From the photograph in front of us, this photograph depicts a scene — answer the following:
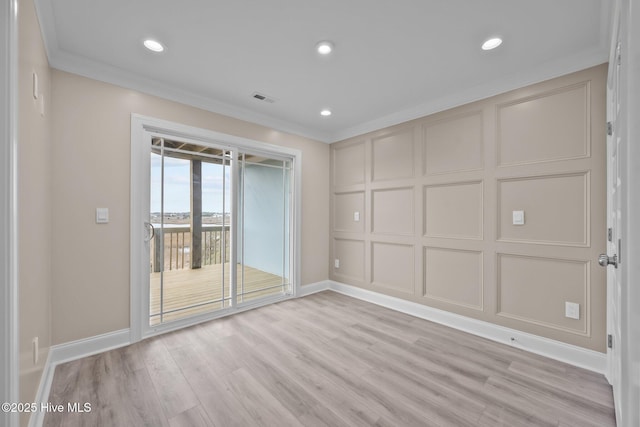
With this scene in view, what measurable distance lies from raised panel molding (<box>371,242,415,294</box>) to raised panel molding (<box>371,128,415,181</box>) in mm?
959

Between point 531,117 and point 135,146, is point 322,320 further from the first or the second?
point 531,117

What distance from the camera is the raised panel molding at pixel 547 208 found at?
229 centimetres

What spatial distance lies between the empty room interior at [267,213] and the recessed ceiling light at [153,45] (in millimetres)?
25

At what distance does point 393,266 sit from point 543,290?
5.21ft

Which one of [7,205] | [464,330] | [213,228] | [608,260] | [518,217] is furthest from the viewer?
[213,228]

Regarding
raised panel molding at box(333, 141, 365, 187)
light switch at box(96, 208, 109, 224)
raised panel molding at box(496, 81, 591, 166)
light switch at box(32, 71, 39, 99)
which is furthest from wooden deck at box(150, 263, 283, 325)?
raised panel molding at box(496, 81, 591, 166)

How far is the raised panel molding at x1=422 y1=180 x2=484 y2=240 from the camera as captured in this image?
2896 millimetres

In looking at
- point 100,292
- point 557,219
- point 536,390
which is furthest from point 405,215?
point 100,292

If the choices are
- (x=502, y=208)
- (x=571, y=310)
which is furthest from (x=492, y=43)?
(x=571, y=310)

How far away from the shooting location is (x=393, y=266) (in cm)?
367

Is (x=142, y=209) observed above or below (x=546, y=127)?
below

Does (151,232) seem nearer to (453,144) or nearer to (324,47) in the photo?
(324,47)

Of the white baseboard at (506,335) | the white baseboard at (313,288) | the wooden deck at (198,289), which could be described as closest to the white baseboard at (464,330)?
the white baseboard at (506,335)

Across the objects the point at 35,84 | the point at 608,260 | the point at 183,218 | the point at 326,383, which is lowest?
the point at 326,383
